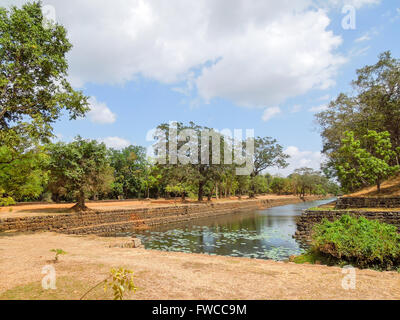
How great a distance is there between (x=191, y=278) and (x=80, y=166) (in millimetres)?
17465

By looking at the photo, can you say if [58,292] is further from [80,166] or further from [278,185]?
[278,185]

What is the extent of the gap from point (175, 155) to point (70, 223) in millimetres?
23662

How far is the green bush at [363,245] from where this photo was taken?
785 cm

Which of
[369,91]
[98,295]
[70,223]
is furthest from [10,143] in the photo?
[369,91]

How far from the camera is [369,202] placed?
56.8 feet

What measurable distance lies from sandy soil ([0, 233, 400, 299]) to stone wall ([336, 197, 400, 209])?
42.2 feet

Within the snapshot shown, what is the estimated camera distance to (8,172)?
426 inches

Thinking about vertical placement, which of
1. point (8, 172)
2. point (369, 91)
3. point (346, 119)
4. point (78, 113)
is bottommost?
point (8, 172)

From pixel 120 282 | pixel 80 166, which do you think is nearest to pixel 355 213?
pixel 120 282

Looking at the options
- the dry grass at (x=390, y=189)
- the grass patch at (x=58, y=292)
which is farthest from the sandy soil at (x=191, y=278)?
the dry grass at (x=390, y=189)

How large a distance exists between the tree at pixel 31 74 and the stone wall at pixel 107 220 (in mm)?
5844

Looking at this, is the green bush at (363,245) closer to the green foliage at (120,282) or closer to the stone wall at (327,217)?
the stone wall at (327,217)

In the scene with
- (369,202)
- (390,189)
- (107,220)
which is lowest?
(107,220)

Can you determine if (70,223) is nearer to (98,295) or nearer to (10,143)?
(10,143)
